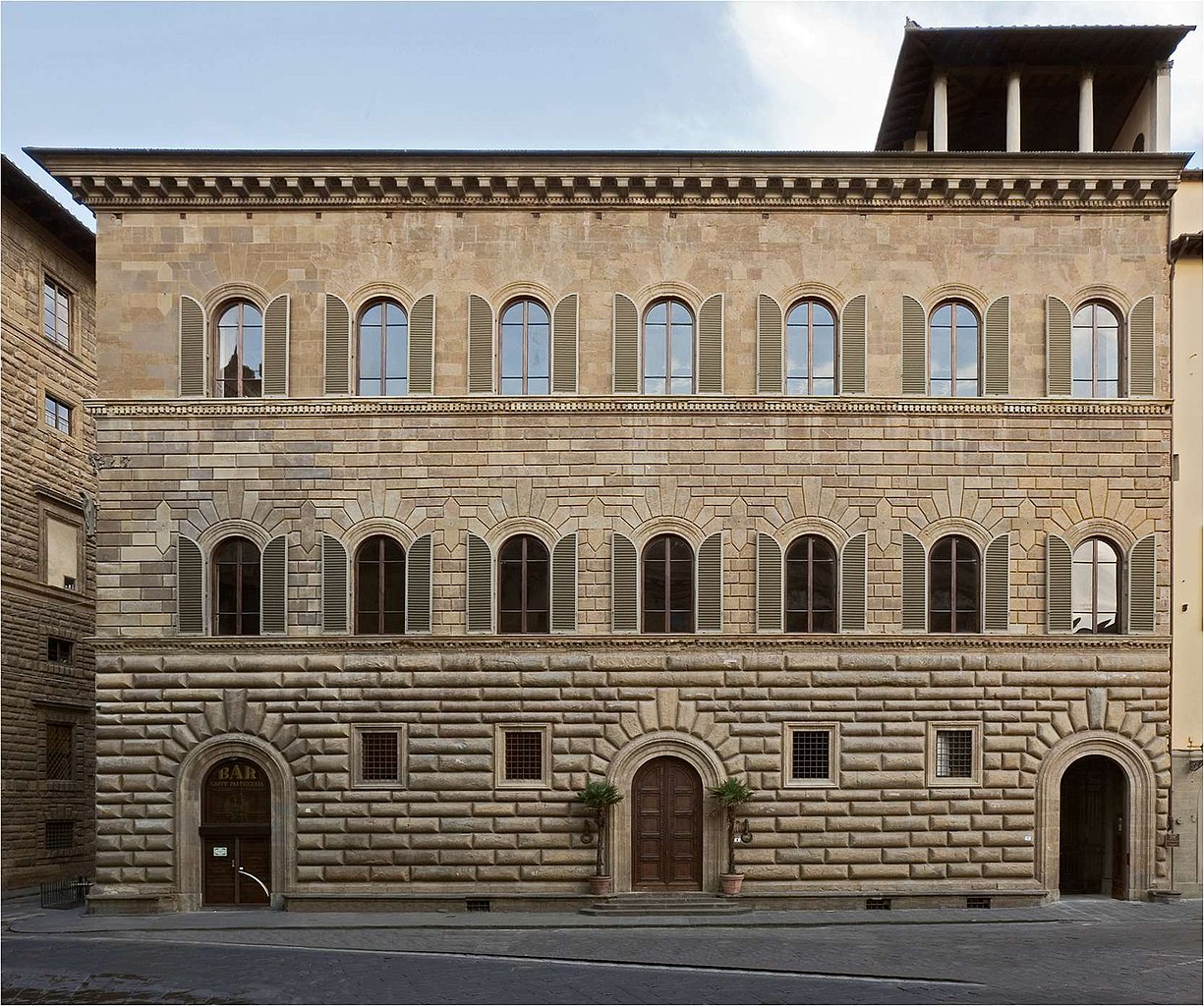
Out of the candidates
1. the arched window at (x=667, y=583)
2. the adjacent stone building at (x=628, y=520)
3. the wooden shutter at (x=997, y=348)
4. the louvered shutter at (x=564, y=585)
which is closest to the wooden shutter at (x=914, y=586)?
the adjacent stone building at (x=628, y=520)

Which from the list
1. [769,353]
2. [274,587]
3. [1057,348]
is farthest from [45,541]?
[1057,348]

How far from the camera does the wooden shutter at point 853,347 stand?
Result: 22172mm

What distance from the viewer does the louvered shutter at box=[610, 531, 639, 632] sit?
2183 centimetres

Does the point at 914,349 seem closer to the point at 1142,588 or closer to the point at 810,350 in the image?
the point at 810,350

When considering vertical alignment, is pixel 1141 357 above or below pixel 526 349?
below

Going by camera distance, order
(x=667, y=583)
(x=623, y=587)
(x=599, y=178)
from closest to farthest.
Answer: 1. (x=623, y=587)
2. (x=667, y=583)
3. (x=599, y=178)

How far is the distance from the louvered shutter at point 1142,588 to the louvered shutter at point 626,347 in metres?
9.92

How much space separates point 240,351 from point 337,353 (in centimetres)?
195

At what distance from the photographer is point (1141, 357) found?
22172mm

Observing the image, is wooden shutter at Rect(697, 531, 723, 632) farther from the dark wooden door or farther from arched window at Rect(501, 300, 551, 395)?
arched window at Rect(501, 300, 551, 395)

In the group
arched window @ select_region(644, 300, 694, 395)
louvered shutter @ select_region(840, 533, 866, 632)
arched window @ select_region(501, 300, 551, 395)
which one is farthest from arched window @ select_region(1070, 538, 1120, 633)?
arched window @ select_region(501, 300, 551, 395)

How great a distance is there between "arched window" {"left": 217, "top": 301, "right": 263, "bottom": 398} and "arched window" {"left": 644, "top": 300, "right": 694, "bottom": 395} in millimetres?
7427

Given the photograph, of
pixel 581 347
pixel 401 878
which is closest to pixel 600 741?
pixel 401 878

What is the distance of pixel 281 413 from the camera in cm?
2208
